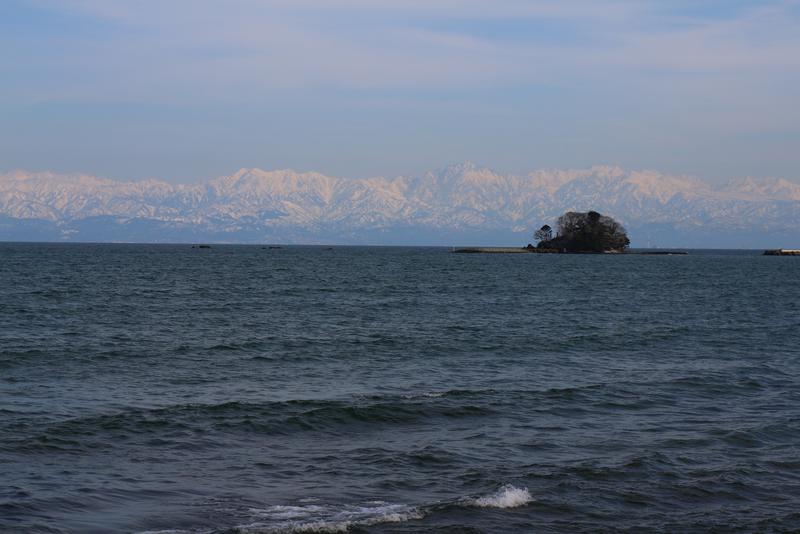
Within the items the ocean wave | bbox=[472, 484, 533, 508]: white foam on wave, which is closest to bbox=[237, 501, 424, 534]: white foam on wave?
bbox=[472, 484, 533, 508]: white foam on wave

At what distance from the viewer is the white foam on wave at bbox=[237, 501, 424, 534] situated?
17.5 m

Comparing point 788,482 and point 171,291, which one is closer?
point 788,482

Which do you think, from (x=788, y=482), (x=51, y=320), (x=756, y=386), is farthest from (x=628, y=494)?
(x=51, y=320)

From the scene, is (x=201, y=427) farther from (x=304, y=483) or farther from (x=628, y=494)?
(x=628, y=494)

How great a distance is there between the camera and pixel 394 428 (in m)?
26.7

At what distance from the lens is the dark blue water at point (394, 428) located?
61.6ft

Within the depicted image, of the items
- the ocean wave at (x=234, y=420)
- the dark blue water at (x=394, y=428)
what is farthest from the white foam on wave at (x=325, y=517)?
the ocean wave at (x=234, y=420)

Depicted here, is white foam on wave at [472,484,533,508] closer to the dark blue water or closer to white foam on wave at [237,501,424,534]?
the dark blue water

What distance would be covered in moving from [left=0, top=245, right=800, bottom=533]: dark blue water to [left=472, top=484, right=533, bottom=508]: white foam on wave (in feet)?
0.26

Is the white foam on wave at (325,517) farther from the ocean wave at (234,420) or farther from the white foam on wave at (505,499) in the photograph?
the ocean wave at (234,420)

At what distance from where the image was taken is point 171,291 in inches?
3684

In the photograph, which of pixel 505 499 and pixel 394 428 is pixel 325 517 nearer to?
pixel 505 499

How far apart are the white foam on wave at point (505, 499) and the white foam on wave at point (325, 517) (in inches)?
61.8

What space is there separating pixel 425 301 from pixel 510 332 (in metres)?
28.3
